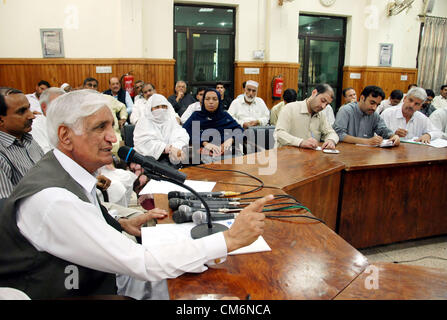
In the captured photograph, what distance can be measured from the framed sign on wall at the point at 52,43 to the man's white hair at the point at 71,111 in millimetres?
6004

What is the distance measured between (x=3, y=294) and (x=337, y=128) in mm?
3420

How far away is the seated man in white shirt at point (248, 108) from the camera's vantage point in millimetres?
5711

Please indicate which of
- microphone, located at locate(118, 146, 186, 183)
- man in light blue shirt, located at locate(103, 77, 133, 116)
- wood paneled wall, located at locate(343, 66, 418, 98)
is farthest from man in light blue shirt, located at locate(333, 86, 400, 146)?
wood paneled wall, located at locate(343, 66, 418, 98)

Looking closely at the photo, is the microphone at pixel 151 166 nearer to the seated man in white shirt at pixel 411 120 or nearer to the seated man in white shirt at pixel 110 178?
the seated man in white shirt at pixel 110 178

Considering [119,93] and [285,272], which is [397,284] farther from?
[119,93]

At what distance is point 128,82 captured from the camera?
250 inches

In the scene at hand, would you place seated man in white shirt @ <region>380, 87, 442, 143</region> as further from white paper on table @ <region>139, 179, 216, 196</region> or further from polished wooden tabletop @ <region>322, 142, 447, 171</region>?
white paper on table @ <region>139, 179, 216, 196</region>

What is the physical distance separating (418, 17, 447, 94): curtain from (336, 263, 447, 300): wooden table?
878cm

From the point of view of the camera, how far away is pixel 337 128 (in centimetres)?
360

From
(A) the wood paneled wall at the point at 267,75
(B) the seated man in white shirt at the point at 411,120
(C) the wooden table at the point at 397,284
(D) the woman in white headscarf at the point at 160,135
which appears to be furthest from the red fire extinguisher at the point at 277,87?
(C) the wooden table at the point at 397,284

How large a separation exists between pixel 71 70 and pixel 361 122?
5382 millimetres

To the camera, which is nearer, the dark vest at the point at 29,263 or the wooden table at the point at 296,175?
the dark vest at the point at 29,263

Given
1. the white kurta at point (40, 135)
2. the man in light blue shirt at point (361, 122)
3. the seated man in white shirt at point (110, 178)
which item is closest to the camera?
the seated man in white shirt at point (110, 178)
